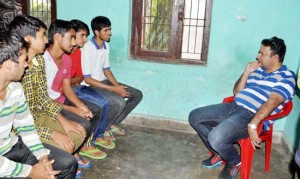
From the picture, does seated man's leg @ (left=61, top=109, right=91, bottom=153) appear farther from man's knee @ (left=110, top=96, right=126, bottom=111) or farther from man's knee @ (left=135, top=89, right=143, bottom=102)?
man's knee @ (left=135, top=89, right=143, bottom=102)

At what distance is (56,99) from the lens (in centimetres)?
313

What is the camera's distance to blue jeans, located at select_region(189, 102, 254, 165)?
2.86 metres

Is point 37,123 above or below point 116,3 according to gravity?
below

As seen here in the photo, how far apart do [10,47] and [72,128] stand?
41.2 inches

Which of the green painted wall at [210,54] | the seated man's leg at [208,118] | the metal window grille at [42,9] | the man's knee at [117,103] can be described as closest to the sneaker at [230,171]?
the seated man's leg at [208,118]

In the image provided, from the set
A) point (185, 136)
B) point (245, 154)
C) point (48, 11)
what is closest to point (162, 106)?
point (185, 136)

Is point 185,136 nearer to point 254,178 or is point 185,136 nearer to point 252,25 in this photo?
point 254,178

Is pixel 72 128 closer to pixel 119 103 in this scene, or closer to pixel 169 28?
pixel 119 103

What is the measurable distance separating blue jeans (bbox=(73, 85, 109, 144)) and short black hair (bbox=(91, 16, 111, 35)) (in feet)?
2.50

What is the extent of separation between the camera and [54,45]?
297 cm

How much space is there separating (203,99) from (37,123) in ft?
6.99

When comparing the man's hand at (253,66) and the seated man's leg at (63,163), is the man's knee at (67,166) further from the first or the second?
the man's hand at (253,66)

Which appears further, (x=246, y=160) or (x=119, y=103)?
(x=119, y=103)

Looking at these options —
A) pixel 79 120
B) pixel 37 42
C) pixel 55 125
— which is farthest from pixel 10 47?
pixel 79 120
